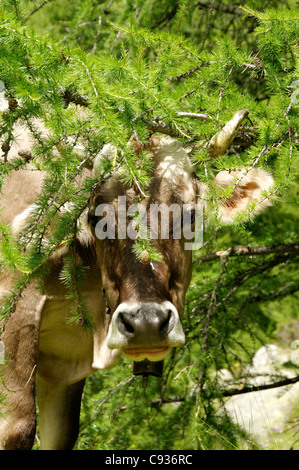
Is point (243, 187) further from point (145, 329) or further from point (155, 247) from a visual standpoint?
point (145, 329)

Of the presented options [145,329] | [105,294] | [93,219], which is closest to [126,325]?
[145,329]

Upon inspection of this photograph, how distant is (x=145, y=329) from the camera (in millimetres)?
2891

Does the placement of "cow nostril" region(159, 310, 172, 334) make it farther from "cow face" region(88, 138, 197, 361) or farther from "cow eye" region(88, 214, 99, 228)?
"cow eye" region(88, 214, 99, 228)

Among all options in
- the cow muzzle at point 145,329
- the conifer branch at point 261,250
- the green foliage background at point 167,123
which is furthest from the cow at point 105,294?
the conifer branch at point 261,250

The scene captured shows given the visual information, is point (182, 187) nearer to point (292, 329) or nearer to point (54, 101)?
point (54, 101)

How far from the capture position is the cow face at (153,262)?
9.76 feet

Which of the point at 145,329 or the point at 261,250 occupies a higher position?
the point at 261,250

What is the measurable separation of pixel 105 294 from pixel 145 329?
32.7 inches

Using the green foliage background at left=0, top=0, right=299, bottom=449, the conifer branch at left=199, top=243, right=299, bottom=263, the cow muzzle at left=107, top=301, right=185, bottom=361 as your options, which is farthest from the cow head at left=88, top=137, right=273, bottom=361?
the conifer branch at left=199, top=243, right=299, bottom=263

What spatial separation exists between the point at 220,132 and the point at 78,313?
1.17m

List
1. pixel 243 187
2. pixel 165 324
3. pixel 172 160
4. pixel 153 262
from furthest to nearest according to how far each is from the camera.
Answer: pixel 243 187 < pixel 172 160 < pixel 153 262 < pixel 165 324

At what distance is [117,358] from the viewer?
443 cm

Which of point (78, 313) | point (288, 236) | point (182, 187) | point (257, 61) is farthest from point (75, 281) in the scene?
point (288, 236)

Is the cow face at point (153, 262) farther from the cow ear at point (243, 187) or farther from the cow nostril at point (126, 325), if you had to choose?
the cow ear at point (243, 187)
